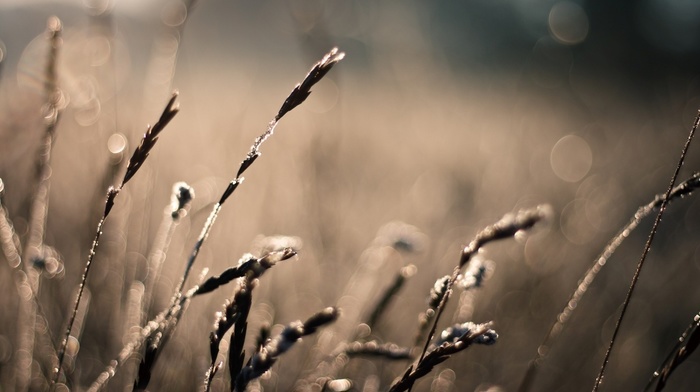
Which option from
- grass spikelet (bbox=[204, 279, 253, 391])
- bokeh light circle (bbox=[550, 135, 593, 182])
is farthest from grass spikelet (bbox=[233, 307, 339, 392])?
bokeh light circle (bbox=[550, 135, 593, 182])

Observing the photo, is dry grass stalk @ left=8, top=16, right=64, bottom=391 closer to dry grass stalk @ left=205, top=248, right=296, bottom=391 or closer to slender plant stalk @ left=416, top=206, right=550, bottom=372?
dry grass stalk @ left=205, top=248, right=296, bottom=391

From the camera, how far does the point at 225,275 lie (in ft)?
2.03

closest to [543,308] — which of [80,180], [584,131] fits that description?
[80,180]

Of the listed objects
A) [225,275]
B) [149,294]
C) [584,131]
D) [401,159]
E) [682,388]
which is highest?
[584,131]

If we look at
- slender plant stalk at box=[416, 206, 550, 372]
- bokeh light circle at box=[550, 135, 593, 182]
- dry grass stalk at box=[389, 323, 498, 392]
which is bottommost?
dry grass stalk at box=[389, 323, 498, 392]

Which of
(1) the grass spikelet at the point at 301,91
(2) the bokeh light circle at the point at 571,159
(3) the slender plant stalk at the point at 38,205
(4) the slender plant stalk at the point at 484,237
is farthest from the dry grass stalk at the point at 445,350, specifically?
(2) the bokeh light circle at the point at 571,159

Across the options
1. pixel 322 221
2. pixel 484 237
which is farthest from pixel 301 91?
pixel 322 221

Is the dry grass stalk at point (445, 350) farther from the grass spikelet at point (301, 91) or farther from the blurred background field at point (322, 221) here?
the blurred background field at point (322, 221)

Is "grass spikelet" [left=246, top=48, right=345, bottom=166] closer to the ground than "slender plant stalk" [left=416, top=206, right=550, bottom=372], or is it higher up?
higher up

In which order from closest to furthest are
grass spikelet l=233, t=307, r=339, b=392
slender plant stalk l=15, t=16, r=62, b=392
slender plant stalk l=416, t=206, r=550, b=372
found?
grass spikelet l=233, t=307, r=339, b=392, slender plant stalk l=416, t=206, r=550, b=372, slender plant stalk l=15, t=16, r=62, b=392

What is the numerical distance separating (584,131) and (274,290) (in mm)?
4689

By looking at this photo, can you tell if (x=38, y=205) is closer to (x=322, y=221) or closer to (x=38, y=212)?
(x=38, y=212)

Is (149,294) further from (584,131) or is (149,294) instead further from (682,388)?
(584,131)

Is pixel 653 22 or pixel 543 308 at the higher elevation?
pixel 653 22
